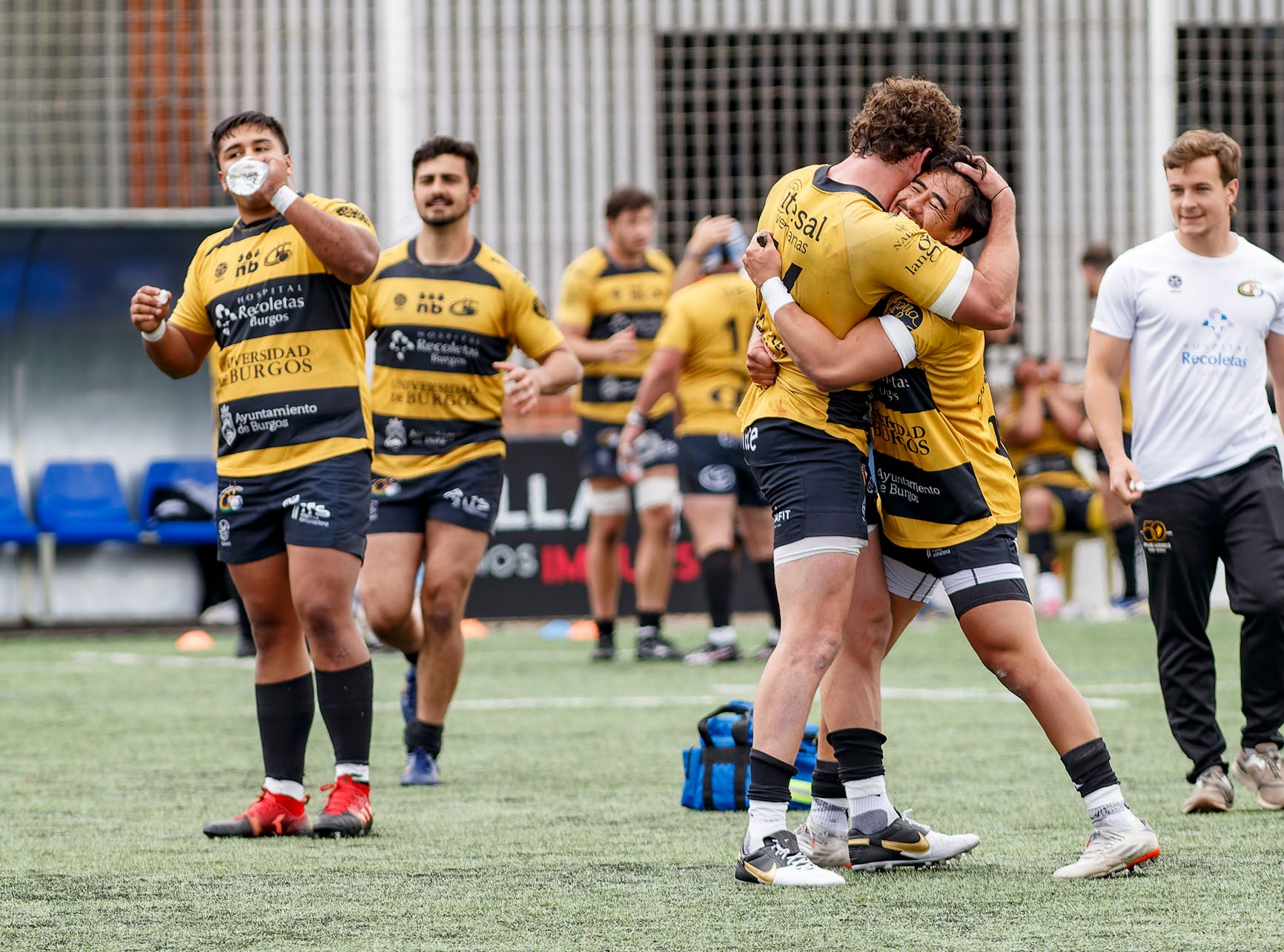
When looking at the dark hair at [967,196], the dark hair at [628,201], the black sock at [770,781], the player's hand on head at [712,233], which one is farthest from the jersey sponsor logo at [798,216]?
the dark hair at [628,201]


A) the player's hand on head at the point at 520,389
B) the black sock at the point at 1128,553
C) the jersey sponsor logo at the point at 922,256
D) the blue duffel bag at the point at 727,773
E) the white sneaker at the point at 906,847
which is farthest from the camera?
the black sock at the point at 1128,553

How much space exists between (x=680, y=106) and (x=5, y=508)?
5636 millimetres

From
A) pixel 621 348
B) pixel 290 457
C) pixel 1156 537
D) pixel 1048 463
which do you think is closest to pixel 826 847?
pixel 1156 537

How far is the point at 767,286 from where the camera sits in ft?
14.5

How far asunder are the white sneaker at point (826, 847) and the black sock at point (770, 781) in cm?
34

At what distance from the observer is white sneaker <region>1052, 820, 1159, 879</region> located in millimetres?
4293

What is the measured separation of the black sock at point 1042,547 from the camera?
13.2m

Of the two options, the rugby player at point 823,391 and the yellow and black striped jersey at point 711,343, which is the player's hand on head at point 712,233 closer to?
the yellow and black striped jersey at point 711,343

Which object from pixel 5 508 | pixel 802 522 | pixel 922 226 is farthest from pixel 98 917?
pixel 5 508

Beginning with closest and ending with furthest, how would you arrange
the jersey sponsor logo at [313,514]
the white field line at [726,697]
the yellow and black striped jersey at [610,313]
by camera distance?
the jersey sponsor logo at [313,514] < the white field line at [726,697] < the yellow and black striped jersey at [610,313]

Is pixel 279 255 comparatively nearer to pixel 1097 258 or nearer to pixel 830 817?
pixel 830 817

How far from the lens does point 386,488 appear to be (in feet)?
20.7

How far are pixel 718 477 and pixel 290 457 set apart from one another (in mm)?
5390

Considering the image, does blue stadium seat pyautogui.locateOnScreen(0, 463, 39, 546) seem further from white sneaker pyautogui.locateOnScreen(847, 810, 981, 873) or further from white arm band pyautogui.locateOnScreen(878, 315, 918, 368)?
white arm band pyautogui.locateOnScreen(878, 315, 918, 368)
